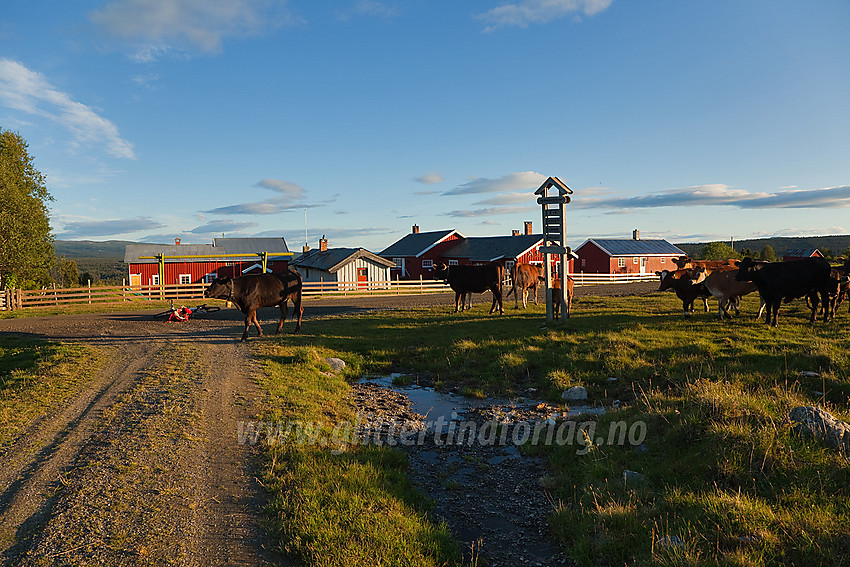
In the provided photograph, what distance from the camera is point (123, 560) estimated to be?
4.45 metres

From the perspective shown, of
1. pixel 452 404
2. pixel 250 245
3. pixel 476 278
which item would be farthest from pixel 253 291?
pixel 250 245

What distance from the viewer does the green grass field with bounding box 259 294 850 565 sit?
4898mm

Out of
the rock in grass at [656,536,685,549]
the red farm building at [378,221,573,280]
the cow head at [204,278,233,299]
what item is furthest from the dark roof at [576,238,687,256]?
the rock in grass at [656,536,685,549]

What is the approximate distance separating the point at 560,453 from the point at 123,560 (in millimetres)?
5735

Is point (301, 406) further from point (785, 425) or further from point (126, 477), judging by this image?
point (785, 425)

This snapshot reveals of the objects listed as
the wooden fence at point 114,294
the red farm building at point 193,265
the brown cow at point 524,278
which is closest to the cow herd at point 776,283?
the brown cow at point 524,278

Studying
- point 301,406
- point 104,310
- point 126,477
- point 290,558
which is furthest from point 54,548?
point 104,310

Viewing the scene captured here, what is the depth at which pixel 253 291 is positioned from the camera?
15.8 m

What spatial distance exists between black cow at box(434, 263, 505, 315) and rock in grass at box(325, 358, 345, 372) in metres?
9.16

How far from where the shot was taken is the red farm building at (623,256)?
191 feet

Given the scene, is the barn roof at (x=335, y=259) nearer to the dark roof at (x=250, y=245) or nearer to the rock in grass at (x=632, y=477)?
the dark roof at (x=250, y=245)

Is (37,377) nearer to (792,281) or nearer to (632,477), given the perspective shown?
(632,477)

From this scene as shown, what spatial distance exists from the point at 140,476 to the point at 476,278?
56.3 feet

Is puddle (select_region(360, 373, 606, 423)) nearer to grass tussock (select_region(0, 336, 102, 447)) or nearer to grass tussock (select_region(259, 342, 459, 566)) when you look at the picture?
grass tussock (select_region(259, 342, 459, 566))
